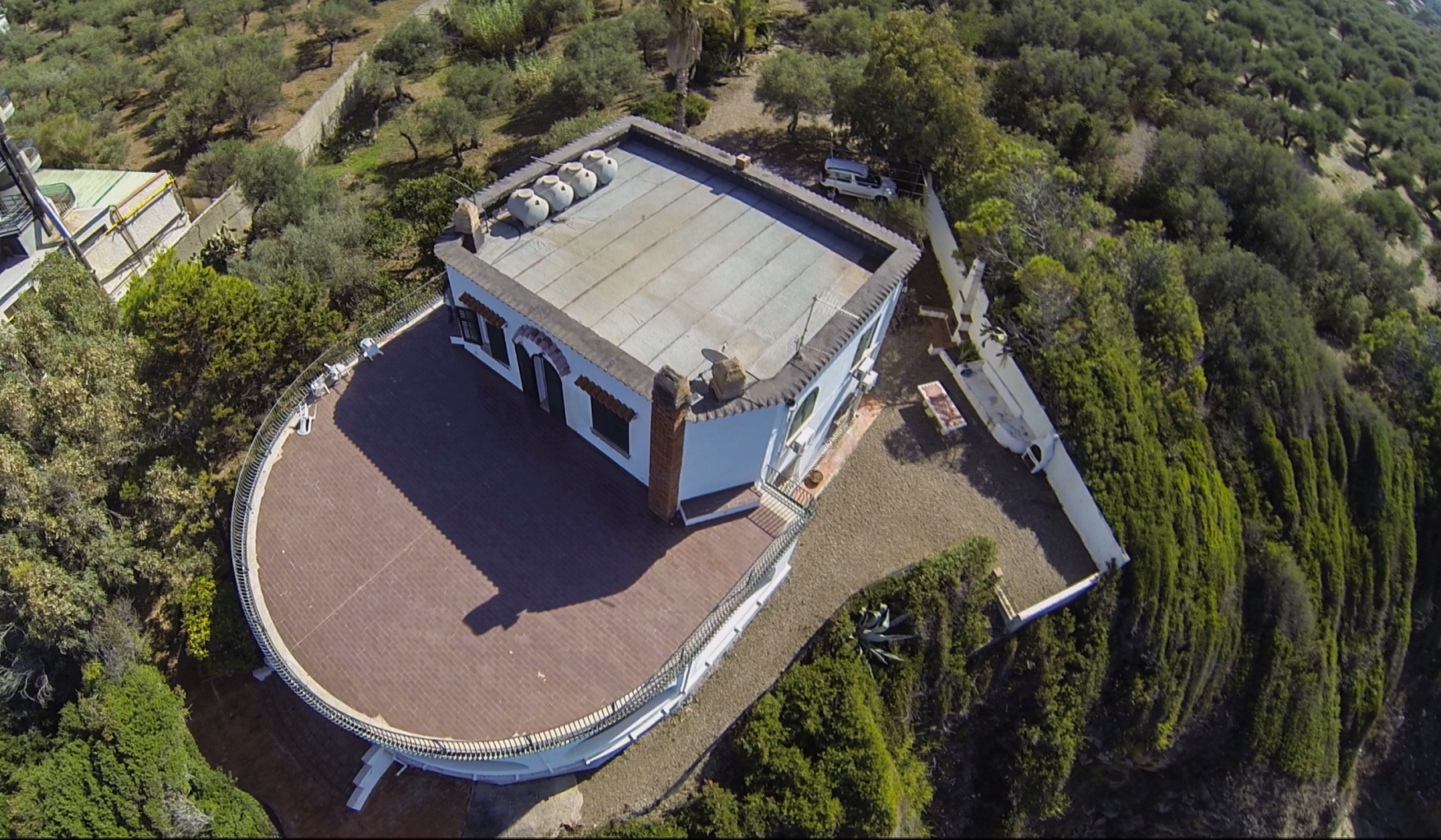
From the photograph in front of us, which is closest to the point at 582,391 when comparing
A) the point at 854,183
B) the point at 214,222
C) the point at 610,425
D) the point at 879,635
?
the point at 610,425

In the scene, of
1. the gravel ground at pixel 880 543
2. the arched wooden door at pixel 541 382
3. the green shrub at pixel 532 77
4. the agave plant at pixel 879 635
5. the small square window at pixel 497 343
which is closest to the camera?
the gravel ground at pixel 880 543

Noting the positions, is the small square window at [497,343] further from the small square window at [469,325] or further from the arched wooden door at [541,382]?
the arched wooden door at [541,382]

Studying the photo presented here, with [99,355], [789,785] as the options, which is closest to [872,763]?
[789,785]

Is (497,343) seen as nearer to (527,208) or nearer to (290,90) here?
(527,208)

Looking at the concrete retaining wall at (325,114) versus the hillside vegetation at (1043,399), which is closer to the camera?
the hillside vegetation at (1043,399)

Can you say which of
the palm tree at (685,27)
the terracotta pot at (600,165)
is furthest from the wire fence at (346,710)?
the palm tree at (685,27)

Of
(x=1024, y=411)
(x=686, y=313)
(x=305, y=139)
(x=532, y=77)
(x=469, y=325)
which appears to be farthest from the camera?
(x=532, y=77)
